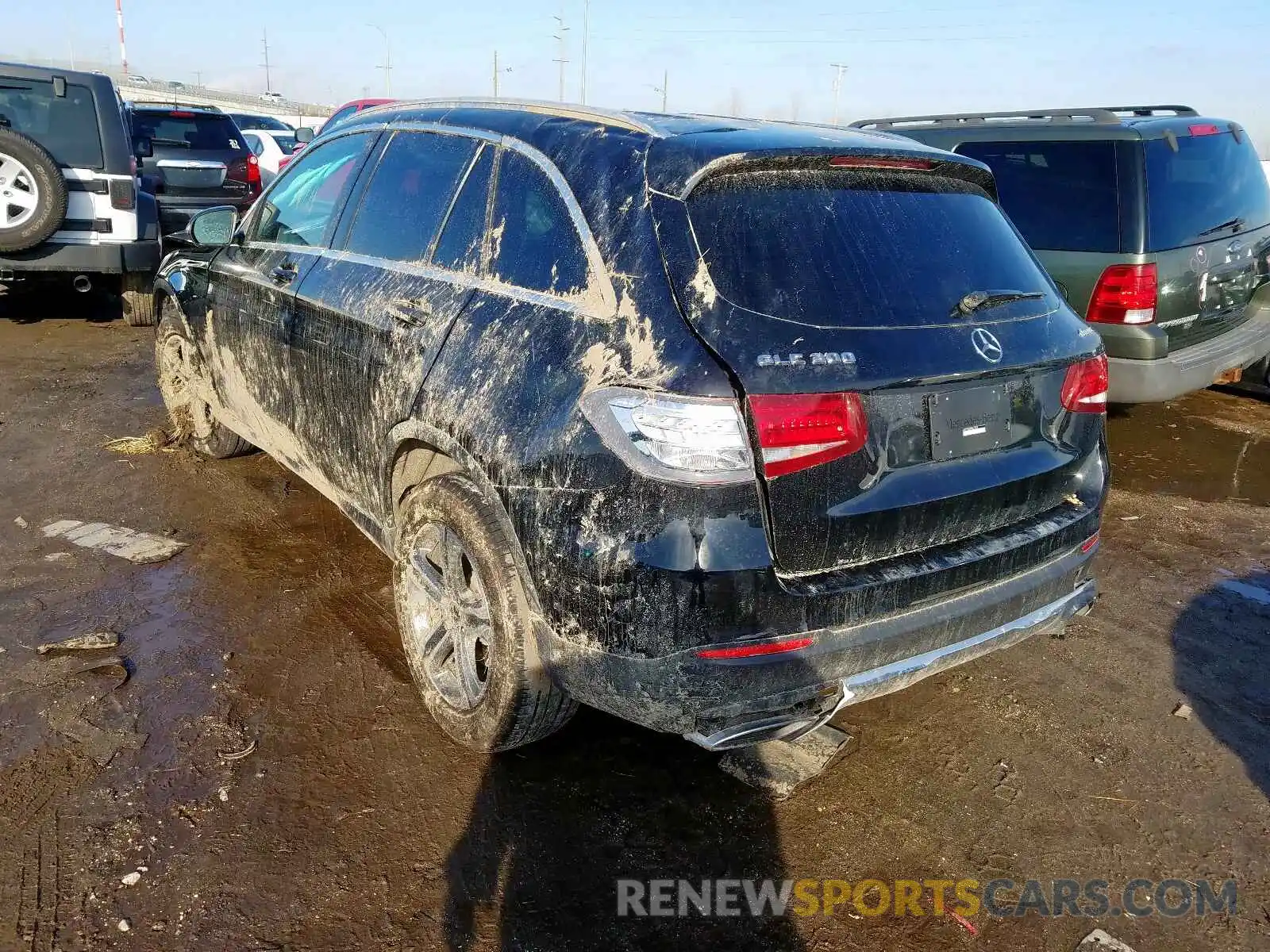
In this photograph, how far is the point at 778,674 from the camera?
228 cm

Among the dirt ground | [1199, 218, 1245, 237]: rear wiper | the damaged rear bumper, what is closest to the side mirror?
the dirt ground

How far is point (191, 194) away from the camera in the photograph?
11359mm

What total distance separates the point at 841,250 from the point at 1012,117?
16.0ft

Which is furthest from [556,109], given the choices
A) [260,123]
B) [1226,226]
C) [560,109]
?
[260,123]

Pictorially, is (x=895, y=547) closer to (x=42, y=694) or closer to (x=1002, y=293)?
(x=1002, y=293)

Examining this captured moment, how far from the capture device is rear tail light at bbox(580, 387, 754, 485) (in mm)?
2182

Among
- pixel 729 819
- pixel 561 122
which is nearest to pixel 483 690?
pixel 729 819

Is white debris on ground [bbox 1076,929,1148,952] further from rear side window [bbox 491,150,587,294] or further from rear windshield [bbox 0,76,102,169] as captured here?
rear windshield [bbox 0,76,102,169]

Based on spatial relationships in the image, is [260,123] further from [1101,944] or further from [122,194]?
[1101,944]

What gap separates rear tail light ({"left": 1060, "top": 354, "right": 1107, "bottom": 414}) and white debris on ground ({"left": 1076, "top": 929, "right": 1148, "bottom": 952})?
138 cm

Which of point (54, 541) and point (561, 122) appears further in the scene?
point (54, 541)

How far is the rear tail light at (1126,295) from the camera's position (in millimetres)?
5270

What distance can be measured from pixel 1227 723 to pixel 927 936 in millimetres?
1568

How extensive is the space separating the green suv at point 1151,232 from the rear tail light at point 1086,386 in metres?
2.77
